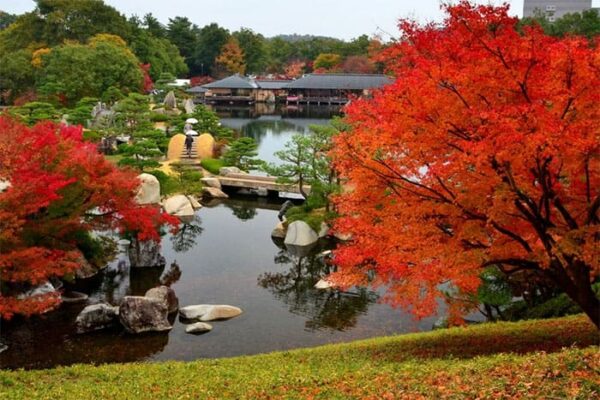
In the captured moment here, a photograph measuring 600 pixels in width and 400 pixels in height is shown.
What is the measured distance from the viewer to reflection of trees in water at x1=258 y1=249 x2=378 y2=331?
14.8 m

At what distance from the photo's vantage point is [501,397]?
Result: 5957 mm

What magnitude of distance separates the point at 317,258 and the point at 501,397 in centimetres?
1444

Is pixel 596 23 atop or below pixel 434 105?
atop

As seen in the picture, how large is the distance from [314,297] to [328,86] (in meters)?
57.6

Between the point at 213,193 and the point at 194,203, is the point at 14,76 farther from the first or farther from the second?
the point at 194,203

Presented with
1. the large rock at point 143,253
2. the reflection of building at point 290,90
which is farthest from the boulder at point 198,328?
the reflection of building at point 290,90

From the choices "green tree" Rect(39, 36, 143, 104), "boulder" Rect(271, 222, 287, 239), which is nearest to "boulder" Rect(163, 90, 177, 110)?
"green tree" Rect(39, 36, 143, 104)

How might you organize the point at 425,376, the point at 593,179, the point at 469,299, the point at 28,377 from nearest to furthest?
the point at 425,376 → the point at 593,179 → the point at 28,377 → the point at 469,299

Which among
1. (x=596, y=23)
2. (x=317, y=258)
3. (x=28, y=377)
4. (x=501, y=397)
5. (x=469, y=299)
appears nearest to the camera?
(x=501, y=397)

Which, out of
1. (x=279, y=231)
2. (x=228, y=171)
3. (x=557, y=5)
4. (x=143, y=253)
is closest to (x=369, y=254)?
(x=143, y=253)

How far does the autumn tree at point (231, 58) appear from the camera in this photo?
86.0 meters

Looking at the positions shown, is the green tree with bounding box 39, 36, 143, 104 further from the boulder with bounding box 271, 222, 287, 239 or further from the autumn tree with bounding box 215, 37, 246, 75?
the autumn tree with bounding box 215, 37, 246, 75

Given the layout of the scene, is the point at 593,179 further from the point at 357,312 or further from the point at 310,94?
the point at 310,94

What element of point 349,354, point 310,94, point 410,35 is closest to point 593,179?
point 410,35
